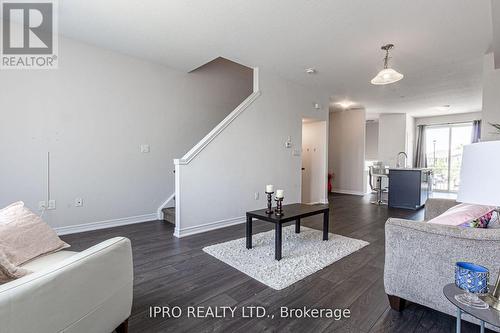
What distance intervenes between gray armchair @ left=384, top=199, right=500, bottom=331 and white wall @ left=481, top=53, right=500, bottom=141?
3.21 m

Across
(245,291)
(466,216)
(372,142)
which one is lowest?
(245,291)

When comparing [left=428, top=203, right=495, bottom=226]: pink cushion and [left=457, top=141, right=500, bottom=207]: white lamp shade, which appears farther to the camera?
[left=428, top=203, right=495, bottom=226]: pink cushion

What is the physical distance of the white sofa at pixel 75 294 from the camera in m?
0.89

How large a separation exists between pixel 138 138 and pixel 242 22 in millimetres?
2568

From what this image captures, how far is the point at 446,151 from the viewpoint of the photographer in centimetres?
888

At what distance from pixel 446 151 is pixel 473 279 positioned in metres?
9.81

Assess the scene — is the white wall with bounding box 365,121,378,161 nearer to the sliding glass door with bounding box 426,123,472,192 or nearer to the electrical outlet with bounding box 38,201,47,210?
the sliding glass door with bounding box 426,123,472,192

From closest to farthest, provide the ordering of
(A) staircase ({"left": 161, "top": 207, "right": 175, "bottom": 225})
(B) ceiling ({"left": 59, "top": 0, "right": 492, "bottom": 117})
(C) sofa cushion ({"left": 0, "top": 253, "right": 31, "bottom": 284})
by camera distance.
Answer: (C) sofa cushion ({"left": 0, "top": 253, "right": 31, "bottom": 284}) < (B) ceiling ({"left": 59, "top": 0, "right": 492, "bottom": 117}) < (A) staircase ({"left": 161, "top": 207, "right": 175, "bottom": 225})

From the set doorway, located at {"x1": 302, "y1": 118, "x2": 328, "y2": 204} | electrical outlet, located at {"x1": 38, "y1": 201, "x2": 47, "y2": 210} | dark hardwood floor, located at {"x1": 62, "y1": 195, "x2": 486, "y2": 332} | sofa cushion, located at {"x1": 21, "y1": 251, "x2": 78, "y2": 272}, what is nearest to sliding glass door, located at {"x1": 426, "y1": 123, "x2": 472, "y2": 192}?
doorway, located at {"x1": 302, "y1": 118, "x2": 328, "y2": 204}

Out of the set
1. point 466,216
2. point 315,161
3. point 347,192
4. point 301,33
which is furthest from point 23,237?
point 347,192

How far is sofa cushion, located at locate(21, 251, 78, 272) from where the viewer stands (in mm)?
1516

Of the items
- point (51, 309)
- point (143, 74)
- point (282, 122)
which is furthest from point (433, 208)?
point (143, 74)

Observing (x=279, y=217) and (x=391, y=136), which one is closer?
(x=279, y=217)

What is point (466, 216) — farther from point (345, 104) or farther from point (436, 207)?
point (345, 104)
